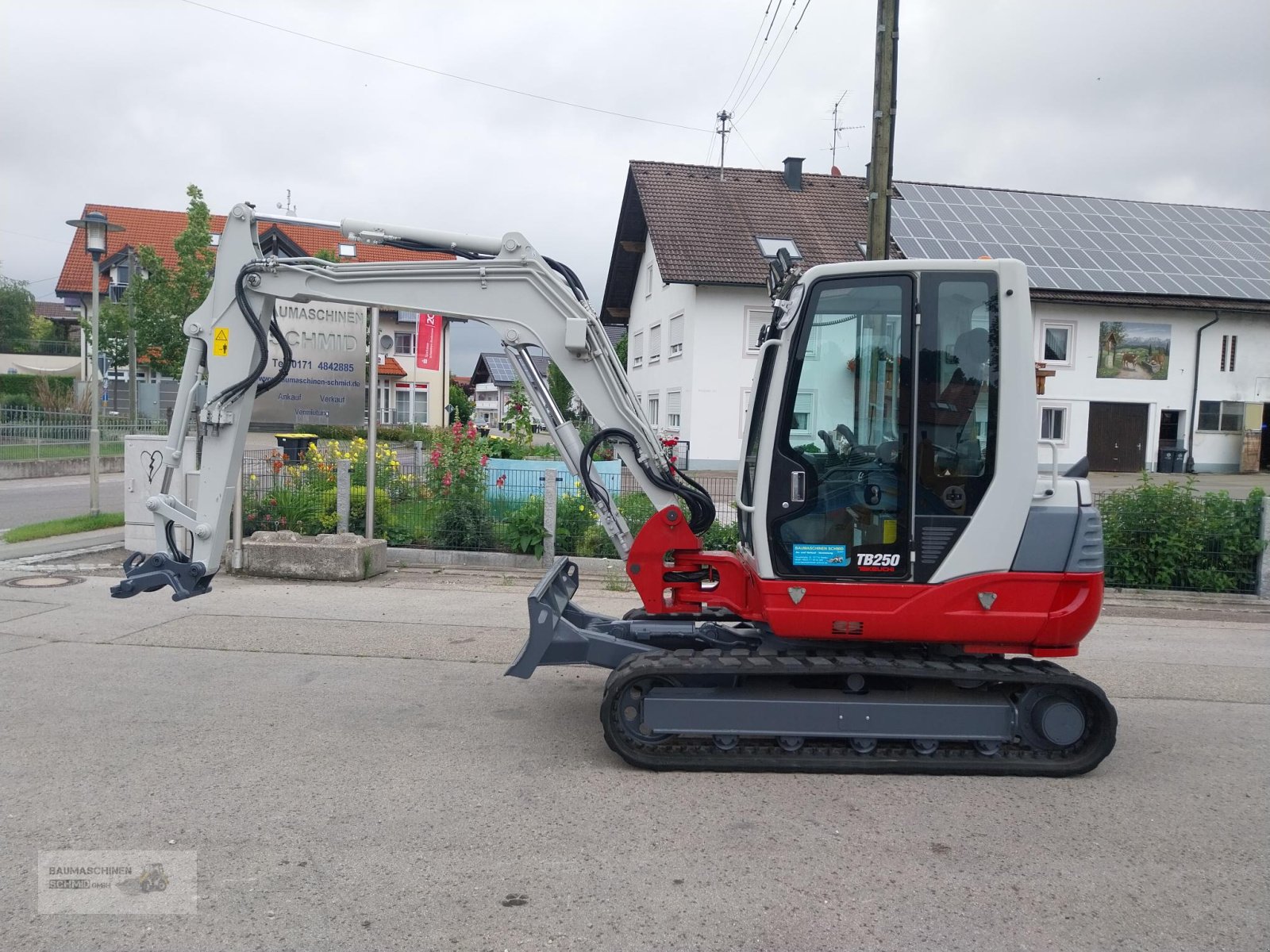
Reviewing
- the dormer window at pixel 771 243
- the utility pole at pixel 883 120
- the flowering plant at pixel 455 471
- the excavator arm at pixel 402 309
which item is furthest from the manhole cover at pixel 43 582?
the dormer window at pixel 771 243

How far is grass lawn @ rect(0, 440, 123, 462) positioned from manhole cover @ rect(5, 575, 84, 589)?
47.1 feet

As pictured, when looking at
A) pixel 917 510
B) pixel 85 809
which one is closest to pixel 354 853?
pixel 85 809

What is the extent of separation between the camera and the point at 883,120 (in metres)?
9.86

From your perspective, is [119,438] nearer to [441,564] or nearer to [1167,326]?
[441,564]

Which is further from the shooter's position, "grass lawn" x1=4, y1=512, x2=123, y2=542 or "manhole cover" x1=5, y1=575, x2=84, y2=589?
"grass lawn" x1=4, y1=512, x2=123, y2=542

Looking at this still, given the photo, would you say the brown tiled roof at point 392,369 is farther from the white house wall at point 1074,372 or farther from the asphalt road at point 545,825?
the asphalt road at point 545,825

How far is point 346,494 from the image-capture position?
36.9ft

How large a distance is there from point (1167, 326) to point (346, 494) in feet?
88.2

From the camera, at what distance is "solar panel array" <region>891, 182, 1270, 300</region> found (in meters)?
26.6

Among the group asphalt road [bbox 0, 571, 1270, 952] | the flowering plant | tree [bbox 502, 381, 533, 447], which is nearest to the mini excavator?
asphalt road [bbox 0, 571, 1270, 952]

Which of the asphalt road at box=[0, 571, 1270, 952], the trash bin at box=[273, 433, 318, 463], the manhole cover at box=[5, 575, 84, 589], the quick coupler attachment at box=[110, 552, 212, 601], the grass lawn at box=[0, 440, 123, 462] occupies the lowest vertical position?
the asphalt road at box=[0, 571, 1270, 952]

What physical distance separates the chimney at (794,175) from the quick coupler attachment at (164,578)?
1035 inches

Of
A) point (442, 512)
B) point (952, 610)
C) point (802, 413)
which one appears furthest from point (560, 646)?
point (442, 512)

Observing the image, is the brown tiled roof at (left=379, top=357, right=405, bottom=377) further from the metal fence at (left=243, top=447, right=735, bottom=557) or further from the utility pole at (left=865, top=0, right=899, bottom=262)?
the utility pole at (left=865, top=0, right=899, bottom=262)
